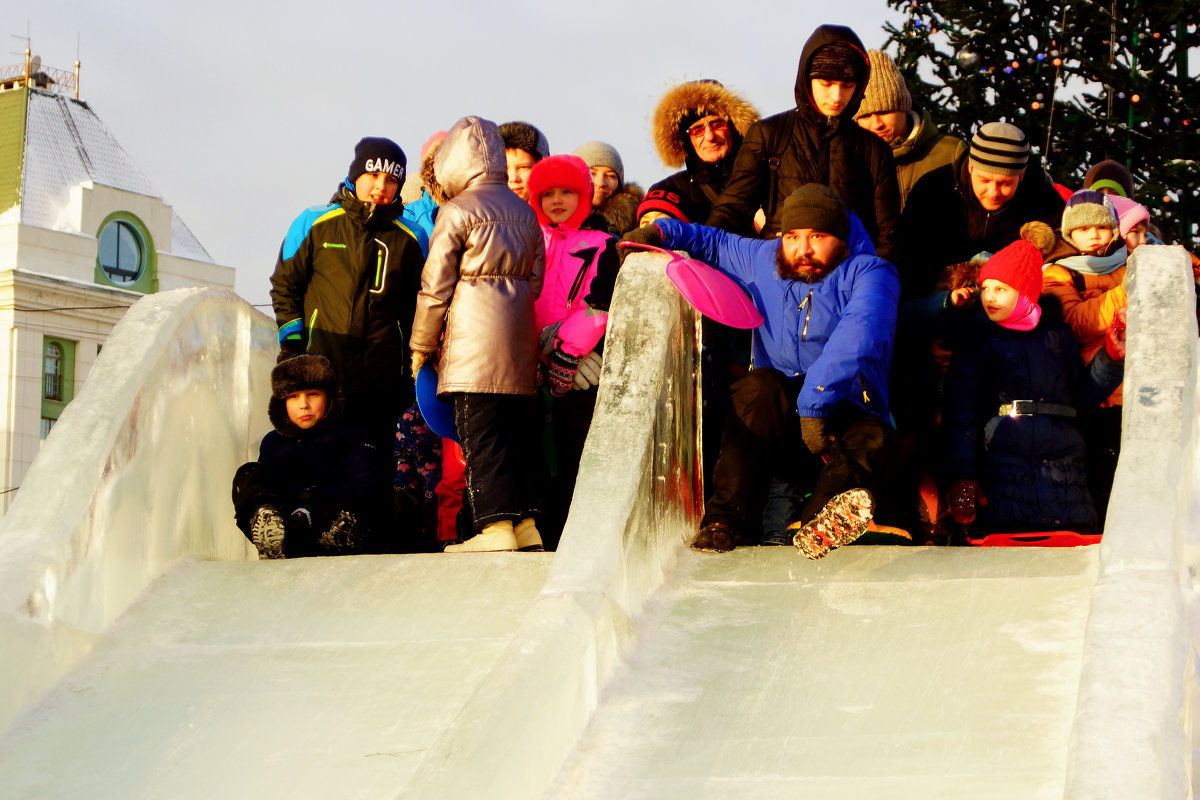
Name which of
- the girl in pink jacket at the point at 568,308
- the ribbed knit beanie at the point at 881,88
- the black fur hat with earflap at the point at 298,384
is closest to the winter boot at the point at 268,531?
the black fur hat with earflap at the point at 298,384

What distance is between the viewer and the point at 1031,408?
19.8 ft

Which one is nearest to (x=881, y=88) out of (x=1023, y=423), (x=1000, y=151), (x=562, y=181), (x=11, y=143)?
(x=1000, y=151)

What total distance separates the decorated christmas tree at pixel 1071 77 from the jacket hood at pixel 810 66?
5850mm

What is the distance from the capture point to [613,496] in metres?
4.86

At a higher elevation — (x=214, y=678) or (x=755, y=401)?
(x=755, y=401)

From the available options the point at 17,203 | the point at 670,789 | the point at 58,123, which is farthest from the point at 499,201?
the point at 58,123

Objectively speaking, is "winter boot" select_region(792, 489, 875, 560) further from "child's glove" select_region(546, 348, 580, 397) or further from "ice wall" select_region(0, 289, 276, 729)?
"ice wall" select_region(0, 289, 276, 729)

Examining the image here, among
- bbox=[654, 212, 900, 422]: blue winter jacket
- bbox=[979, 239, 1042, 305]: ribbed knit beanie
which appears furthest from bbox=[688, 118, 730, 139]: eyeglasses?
bbox=[979, 239, 1042, 305]: ribbed knit beanie

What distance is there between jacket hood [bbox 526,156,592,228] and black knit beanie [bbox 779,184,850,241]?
143 cm

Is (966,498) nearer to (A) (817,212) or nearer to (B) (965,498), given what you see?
(B) (965,498)

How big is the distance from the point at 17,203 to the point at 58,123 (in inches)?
164

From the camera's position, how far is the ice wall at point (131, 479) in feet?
15.3

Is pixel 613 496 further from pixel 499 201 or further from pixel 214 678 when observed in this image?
pixel 499 201

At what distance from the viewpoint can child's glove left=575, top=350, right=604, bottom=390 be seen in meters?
6.36
